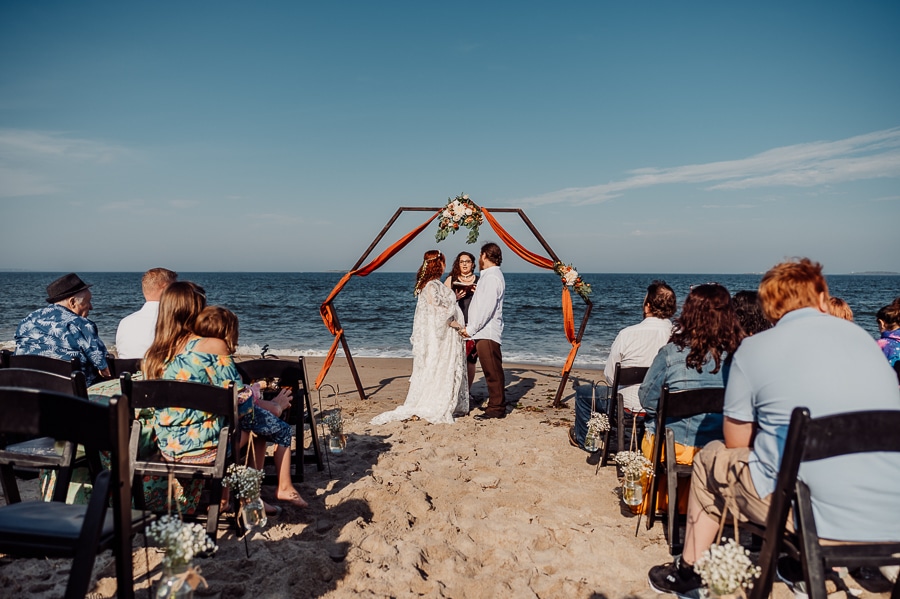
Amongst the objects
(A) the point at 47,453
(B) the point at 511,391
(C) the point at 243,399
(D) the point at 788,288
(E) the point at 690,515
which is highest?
(D) the point at 788,288

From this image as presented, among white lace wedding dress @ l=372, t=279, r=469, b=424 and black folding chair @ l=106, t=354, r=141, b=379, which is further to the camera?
white lace wedding dress @ l=372, t=279, r=469, b=424

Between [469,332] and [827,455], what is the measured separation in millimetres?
5102

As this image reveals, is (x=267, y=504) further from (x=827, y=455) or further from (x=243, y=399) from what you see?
(x=827, y=455)

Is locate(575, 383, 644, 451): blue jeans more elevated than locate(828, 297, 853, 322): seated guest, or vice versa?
locate(828, 297, 853, 322): seated guest

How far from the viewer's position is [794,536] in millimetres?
2521

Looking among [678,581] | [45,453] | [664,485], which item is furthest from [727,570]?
[45,453]

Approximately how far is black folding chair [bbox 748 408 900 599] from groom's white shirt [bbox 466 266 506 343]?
4840mm

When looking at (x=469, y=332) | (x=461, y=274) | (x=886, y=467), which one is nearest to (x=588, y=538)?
(x=886, y=467)

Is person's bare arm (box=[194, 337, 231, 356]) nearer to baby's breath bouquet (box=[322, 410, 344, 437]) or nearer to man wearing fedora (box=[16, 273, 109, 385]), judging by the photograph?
man wearing fedora (box=[16, 273, 109, 385])

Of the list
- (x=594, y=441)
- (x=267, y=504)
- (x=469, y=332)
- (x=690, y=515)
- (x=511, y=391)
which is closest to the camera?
(x=690, y=515)

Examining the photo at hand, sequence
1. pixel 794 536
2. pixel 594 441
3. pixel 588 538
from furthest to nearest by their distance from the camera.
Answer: pixel 594 441 < pixel 588 538 < pixel 794 536

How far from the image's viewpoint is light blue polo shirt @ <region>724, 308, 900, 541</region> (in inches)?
92.1

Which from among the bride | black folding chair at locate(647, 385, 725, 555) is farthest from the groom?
black folding chair at locate(647, 385, 725, 555)

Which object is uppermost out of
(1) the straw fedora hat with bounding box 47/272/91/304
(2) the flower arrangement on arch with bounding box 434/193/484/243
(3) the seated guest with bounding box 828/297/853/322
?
(2) the flower arrangement on arch with bounding box 434/193/484/243
